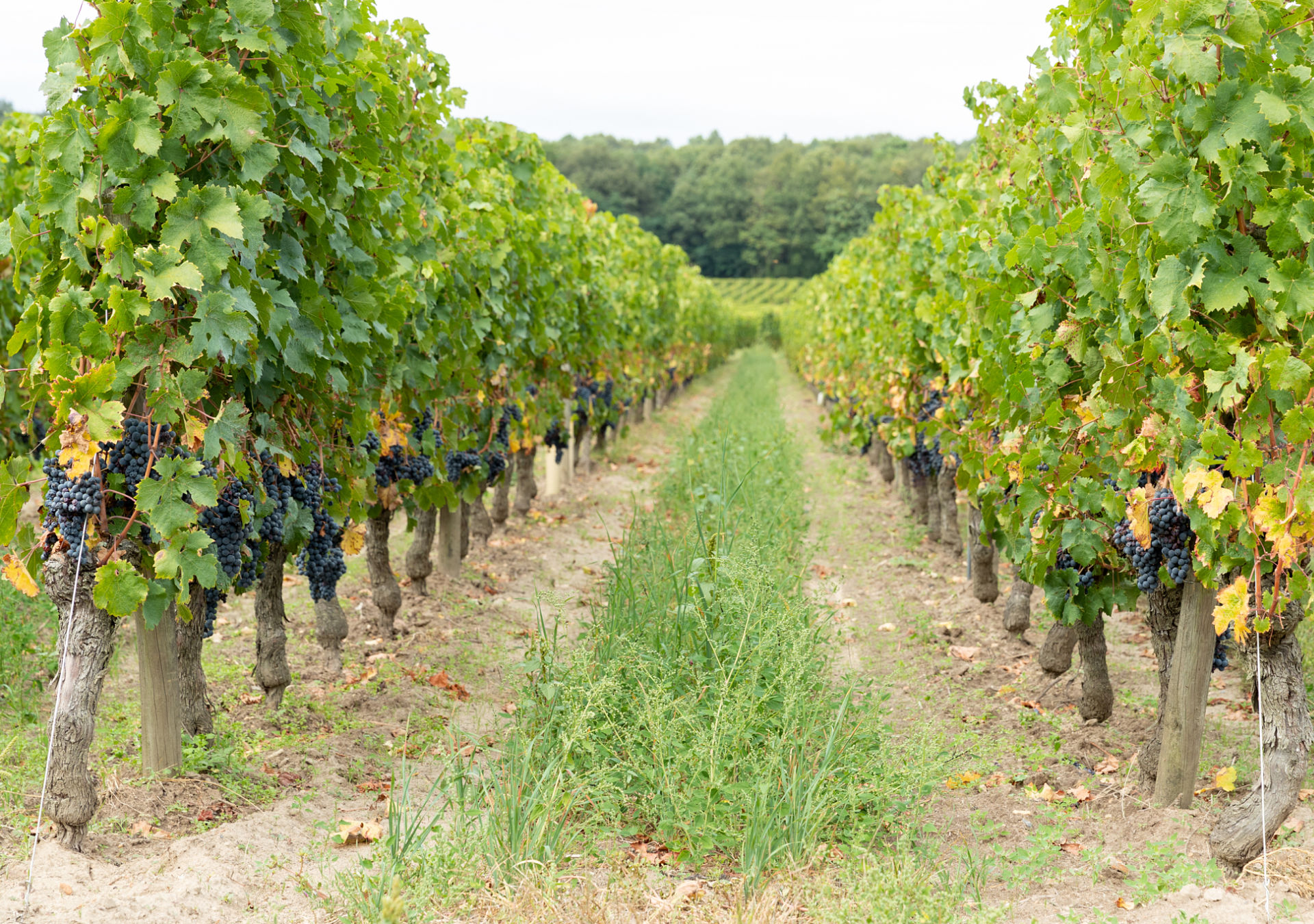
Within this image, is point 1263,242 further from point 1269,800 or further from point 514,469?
point 514,469

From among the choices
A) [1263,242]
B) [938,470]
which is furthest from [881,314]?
[1263,242]

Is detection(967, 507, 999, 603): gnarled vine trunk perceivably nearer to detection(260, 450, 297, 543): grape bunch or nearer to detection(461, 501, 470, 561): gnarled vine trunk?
detection(461, 501, 470, 561): gnarled vine trunk

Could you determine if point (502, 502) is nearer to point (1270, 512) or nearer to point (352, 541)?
point (352, 541)

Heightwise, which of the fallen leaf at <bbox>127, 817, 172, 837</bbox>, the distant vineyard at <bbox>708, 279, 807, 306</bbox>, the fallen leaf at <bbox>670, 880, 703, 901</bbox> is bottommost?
the fallen leaf at <bbox>670, 880, 703, 901</bbox>

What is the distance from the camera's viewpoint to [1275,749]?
3535 mm

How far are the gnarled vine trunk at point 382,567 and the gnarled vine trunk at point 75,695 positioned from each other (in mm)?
2782

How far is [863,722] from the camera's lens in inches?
175

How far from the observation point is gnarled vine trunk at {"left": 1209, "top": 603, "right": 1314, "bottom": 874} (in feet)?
11.4

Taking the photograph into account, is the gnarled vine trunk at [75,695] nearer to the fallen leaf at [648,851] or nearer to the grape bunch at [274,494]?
the grape bunch at [274,494]

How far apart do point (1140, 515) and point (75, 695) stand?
3984 mm

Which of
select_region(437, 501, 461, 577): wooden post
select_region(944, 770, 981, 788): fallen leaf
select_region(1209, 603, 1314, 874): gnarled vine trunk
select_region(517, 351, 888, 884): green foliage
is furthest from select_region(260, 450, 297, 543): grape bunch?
select_region(1209, 603, 1314, 874): gnarled vine trunk

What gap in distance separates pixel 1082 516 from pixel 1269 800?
1393 millimetres

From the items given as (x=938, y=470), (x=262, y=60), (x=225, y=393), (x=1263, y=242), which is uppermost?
(x=262, y=60)

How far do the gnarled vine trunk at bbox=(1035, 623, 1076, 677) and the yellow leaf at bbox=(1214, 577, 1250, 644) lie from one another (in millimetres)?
2201
